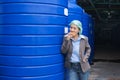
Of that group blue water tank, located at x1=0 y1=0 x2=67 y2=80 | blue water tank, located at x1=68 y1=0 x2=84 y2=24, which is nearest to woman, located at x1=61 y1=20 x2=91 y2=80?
blue water tank, located at x1=0 y1=0 x2=67 y2=80

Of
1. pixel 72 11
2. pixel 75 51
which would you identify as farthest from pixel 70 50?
pixel 72 11

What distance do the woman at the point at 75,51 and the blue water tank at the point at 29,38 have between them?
0.69 ft

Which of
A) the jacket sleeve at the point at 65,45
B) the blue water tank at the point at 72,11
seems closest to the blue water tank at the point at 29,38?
the jacket sleeve at the point at 65,45

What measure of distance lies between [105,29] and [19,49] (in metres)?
16.4

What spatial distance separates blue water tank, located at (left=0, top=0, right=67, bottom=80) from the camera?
3.40 metres

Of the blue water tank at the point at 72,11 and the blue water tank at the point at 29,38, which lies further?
the blue water tank at the point at 72,11

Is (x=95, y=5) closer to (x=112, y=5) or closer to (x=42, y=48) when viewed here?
(x=112, y=5)

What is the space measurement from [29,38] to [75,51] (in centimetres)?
77

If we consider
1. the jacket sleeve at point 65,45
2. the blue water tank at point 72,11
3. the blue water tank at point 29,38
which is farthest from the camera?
the blue water tank at point 72,11

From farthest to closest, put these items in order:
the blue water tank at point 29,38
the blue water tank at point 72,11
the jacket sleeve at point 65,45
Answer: the blue water tank at point 72,11 < the jacket sleeve at point 65,45 < the blue water tank at point 29,38

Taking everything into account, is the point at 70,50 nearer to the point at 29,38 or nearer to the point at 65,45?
the point at 65,45

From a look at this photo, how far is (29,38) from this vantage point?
Answer: 340cm

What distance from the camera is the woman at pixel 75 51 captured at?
148 inches

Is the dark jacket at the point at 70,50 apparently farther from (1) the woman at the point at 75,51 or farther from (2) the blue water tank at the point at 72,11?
(2) the blue water tank at the point at 72,11
